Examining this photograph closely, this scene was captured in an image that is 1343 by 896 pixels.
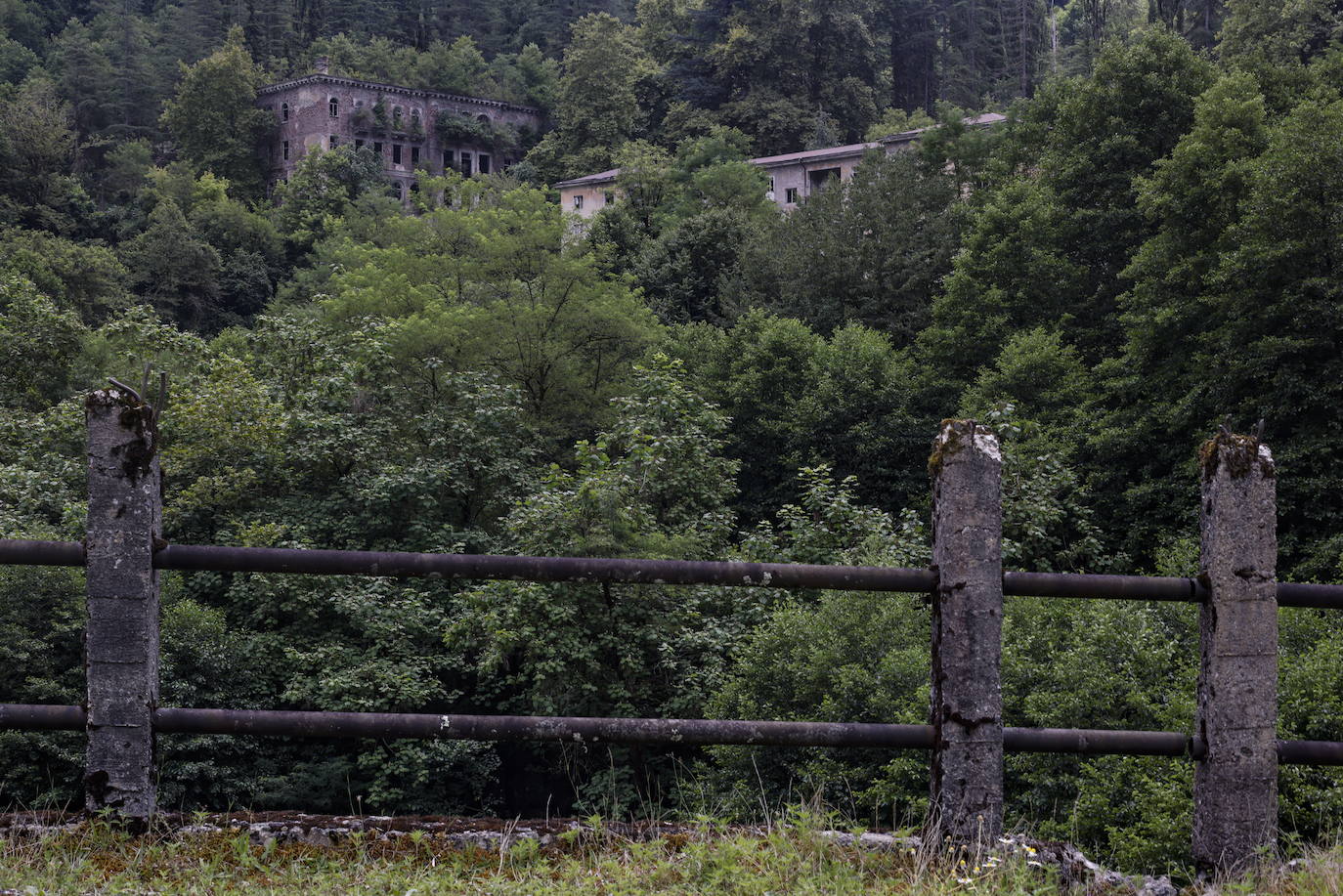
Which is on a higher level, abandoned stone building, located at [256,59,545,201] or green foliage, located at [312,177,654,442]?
abandoned stone building, located at [256,59,545,201]

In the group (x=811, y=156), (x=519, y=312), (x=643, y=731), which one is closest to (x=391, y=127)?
(x=811, y=156)

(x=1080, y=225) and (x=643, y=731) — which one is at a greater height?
(x=1080, y=225)

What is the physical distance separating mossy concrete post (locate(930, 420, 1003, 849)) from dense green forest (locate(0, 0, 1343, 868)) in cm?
53

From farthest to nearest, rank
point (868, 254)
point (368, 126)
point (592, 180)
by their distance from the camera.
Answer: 1. point (368, 126)
2. point (592, 180)
3. point (868, 254)

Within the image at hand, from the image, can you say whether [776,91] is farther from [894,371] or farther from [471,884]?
[471,884]

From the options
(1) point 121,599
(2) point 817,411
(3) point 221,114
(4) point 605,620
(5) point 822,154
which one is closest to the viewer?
(1) point 121,599

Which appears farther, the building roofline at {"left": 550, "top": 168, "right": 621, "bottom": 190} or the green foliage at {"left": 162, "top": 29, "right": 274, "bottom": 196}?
the green foliage at {"left": 162, "top": 29, "right": 274, "bottom": 196}

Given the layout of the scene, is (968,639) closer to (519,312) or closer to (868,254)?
(519,312)

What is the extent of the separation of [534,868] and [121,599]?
60.0 inches

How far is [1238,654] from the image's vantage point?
3801 mm

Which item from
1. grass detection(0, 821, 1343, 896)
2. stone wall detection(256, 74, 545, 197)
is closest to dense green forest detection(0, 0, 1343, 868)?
grass detection(0, 821, 1343, 896)

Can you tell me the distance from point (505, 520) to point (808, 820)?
22.0 meters

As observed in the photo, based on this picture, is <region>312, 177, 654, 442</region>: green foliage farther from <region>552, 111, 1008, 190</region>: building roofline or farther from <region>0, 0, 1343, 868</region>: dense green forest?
<region>552, 111, 1008, 190</region>: building roofline

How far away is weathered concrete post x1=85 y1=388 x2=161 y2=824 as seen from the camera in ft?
12.1
